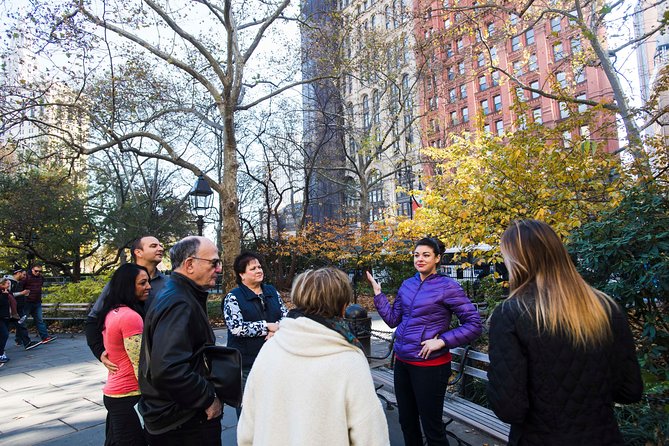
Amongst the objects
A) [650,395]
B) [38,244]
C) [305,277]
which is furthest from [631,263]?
[38,244]

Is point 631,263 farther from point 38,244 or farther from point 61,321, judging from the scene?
point 38,244

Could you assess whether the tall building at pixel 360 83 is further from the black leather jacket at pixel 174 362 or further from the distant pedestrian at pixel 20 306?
the distant pedestrian at pixel 20 306

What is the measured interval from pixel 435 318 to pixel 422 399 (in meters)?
0.57

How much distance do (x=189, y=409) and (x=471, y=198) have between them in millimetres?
5370

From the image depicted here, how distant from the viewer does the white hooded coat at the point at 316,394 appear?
1492mm

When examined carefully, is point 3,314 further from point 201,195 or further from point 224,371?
point 224,371

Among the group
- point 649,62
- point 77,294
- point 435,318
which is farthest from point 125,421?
point 649,62

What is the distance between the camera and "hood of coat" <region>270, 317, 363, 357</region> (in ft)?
5.00

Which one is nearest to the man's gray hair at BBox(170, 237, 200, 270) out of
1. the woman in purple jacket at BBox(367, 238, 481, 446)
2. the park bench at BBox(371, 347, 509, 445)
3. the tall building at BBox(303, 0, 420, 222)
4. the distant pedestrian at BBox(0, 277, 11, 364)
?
the woman in purple jacket at BBox(367, 238, 481, 446)

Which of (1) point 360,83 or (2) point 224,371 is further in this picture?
(1) point 360,83

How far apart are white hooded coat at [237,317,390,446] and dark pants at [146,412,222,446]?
69 centimetres

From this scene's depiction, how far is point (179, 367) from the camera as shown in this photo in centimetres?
190

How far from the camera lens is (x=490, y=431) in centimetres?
328

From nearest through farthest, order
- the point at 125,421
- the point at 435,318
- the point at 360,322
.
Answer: the point at 125,421
the point at 435,318
the point at 360,322
